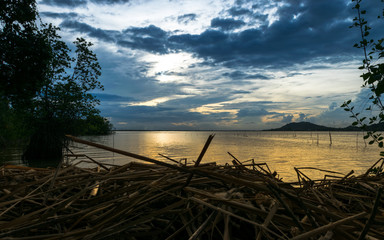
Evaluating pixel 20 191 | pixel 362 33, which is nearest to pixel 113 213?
pixel 20 191

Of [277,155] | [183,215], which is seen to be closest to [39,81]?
[183,215]

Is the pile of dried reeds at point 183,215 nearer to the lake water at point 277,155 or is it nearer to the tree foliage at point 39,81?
the lake water at point 277,155

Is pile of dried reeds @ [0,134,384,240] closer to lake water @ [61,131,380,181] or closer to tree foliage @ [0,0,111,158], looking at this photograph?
lake water @ [61,131,380,181]

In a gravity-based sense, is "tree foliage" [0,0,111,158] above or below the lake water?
above

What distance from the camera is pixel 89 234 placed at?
0.83 meters

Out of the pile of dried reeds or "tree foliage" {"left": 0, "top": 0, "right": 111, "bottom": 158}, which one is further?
"tree foliage" {"left": 0, "top": 0, "right": 111, "bottom": 158}

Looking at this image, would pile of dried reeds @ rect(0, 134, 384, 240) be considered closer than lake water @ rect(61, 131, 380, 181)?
Yes

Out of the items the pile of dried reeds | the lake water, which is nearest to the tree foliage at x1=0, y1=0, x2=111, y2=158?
the lake water

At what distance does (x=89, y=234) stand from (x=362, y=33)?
5381 mm

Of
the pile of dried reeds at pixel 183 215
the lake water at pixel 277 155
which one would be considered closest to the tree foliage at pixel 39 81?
the lake water at pixel 277 155

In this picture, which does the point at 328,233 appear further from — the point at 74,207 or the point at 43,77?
the point at 43,77

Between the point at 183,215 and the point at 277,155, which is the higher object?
the point at 183,215

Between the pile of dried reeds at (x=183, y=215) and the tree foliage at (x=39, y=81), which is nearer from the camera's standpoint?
the pile of dried reeds at (x=183, y=215)

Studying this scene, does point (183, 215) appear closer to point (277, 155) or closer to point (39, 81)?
point (39, 81)
